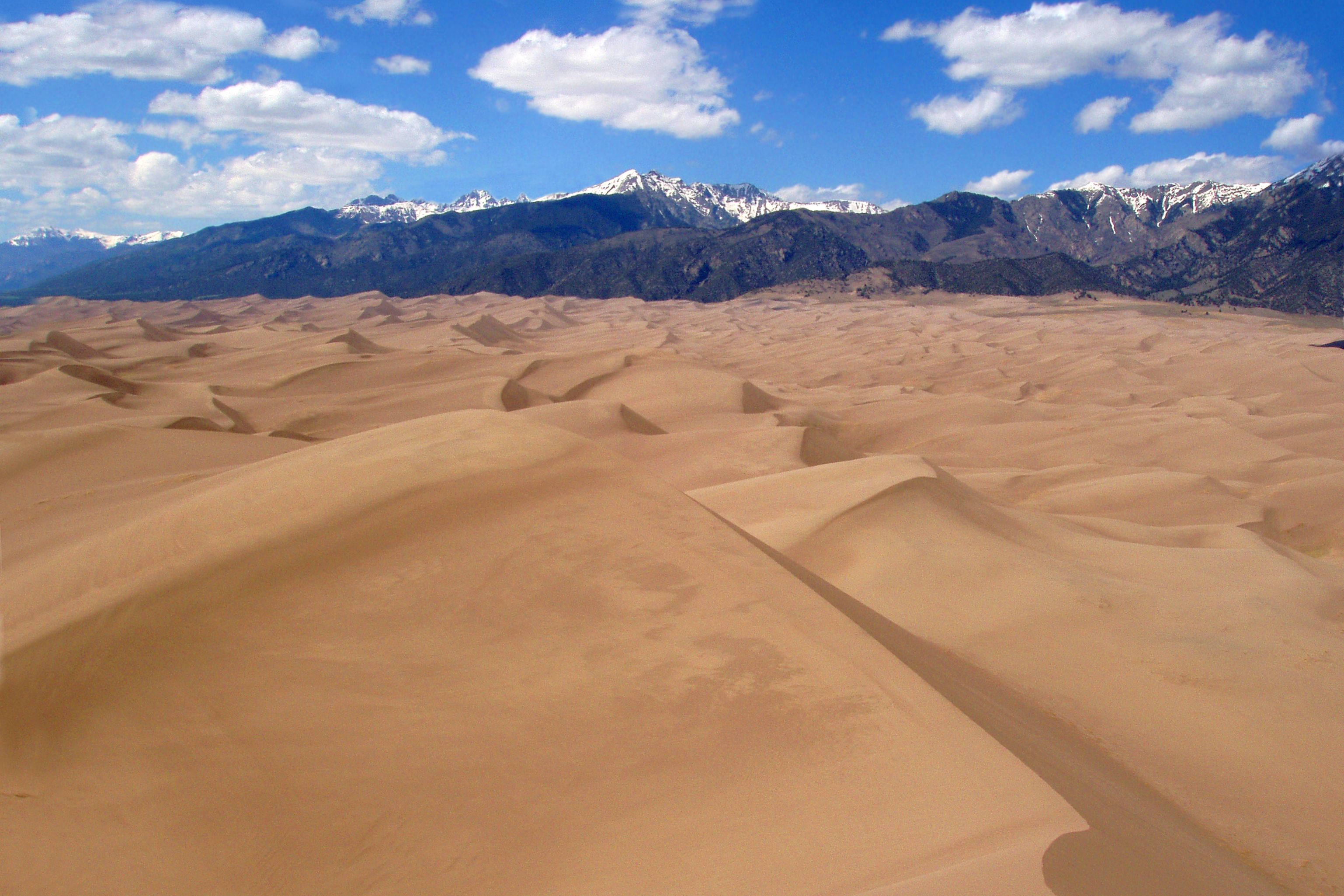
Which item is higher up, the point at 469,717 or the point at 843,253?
the point at 843,253

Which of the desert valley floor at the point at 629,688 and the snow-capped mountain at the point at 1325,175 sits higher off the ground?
the snow-capped mountain at the point at 1325,175

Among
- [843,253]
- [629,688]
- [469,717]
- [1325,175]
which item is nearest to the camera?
[469,717]

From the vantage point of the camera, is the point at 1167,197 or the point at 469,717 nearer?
the point at 469,717

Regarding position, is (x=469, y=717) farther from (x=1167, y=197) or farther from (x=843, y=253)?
(x=1167, y=197)

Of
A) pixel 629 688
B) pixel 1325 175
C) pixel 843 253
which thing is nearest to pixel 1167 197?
pixel 1325 175

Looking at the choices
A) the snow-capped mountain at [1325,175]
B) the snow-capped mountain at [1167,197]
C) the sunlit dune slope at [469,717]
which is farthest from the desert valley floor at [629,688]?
the snow-capped mountain at [1167,197]

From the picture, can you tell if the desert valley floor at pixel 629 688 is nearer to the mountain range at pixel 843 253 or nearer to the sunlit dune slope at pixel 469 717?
the sunlit dune slope at pixel 469 717

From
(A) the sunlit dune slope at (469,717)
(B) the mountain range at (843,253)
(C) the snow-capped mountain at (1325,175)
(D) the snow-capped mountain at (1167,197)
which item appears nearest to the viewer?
(A) the sunlit dune slope at (469,717)

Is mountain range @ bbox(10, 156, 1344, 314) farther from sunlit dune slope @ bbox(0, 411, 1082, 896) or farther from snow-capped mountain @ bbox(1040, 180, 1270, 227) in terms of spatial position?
sunlit dune slope @ bbox(0, 411, 1082, 896)

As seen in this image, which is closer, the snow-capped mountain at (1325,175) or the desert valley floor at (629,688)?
the desert valley floor at (629,688)

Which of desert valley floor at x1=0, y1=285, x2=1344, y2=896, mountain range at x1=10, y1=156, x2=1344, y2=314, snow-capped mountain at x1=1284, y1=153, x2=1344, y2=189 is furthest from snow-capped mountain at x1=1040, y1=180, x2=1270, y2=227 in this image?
desert valley floor at x1=0, y1=285, x2=1344, y2=896
